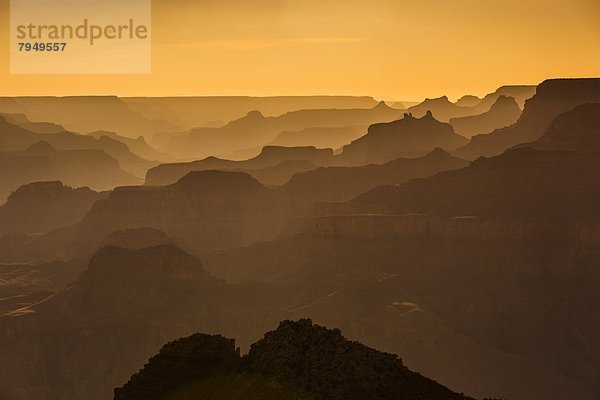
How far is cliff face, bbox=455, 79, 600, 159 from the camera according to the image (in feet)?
484

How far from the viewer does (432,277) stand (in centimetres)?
11144

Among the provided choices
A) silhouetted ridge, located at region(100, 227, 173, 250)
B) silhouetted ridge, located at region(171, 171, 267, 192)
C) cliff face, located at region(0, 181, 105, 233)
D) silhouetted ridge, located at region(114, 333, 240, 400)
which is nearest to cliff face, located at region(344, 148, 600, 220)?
silhouetted ridge, located at region(100, 227, 173, 250)

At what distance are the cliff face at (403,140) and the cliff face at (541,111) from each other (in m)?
8.93

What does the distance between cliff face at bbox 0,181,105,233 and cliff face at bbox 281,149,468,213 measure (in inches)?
1042

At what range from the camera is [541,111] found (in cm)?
15325

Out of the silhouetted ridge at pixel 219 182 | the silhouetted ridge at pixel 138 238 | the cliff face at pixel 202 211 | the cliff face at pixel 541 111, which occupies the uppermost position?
the cliff face at pixel 541 111

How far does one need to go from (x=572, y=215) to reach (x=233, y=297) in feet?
103

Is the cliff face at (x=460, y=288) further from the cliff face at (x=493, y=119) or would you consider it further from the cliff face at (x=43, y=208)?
the cliff face at (x=493, y=119)

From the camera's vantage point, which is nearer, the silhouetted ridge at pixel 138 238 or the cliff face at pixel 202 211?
the silhouetted ridge at pixel 138 238

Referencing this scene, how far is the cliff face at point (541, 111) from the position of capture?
148 metres

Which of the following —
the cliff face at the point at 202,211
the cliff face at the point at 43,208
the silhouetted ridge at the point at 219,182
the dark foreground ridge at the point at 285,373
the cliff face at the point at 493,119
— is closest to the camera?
the dark foreground ridge at the point at 285,373

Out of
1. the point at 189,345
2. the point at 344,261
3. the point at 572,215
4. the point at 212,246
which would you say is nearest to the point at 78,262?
the point at 212,246

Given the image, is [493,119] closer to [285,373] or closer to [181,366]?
[181,366]

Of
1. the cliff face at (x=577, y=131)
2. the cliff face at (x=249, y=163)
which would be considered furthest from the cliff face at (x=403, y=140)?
the cliff face at (x=577, y=131)
